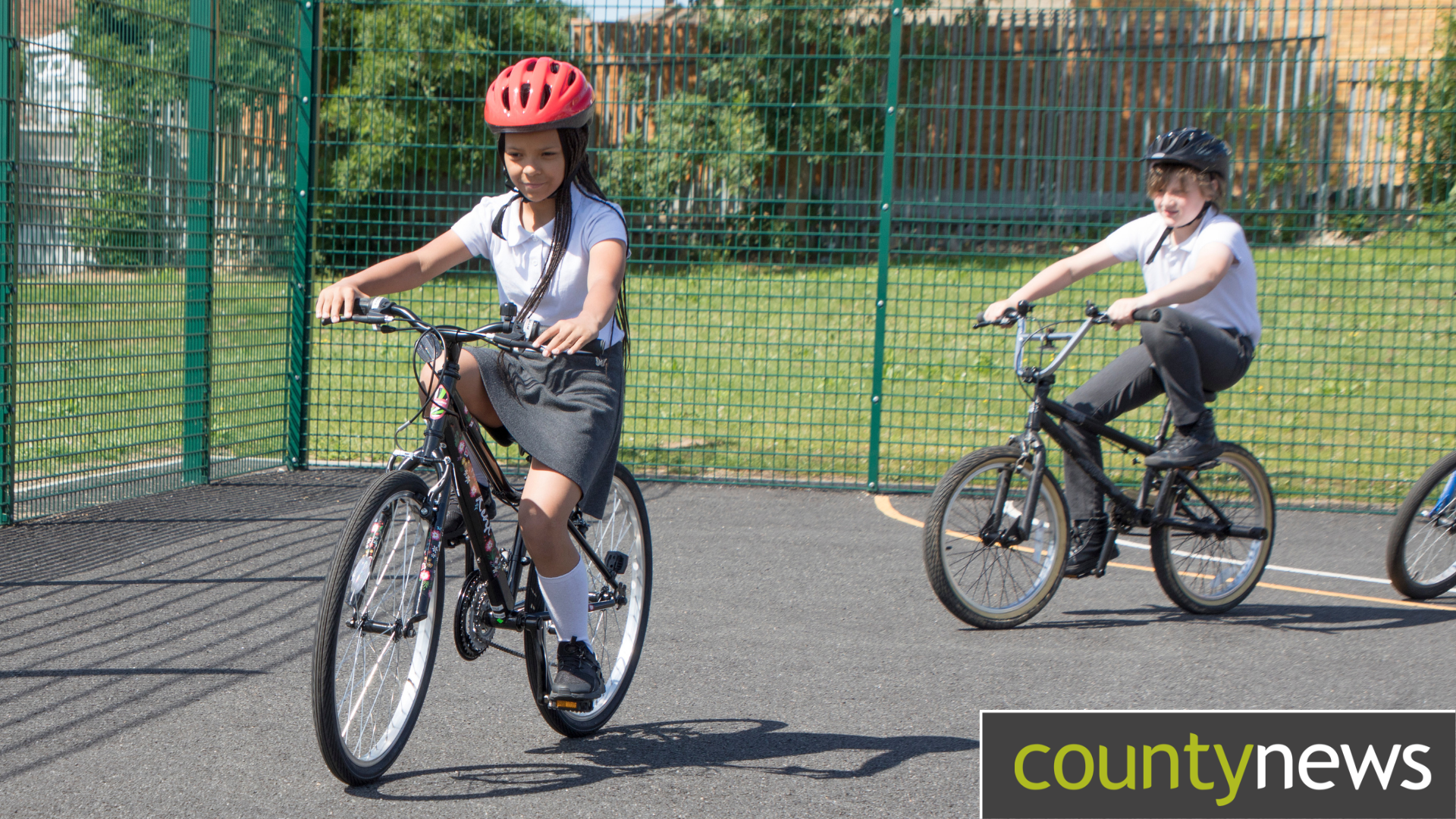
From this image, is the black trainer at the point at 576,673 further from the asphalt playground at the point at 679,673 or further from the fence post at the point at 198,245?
the fence post at the point at 198,245

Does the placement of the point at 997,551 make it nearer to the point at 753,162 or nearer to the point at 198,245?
the point at 753,162

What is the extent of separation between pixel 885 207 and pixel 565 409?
4.84m

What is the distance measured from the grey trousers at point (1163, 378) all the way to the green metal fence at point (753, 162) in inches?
83.8

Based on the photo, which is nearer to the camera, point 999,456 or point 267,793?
point 267,793

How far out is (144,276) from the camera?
24.0 ft

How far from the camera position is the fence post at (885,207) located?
317 inches

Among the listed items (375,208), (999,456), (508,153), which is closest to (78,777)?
(508,153)

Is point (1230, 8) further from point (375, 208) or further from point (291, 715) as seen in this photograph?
point (291, 715)

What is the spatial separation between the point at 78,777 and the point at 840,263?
18.3ft

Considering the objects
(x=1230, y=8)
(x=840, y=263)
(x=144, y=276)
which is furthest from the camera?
(x=840, y=263)

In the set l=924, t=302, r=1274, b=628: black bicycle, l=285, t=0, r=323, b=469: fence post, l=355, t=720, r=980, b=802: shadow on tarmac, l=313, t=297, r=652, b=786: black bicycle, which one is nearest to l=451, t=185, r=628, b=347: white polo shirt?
l=313, t=297, r=652, b=786: black bicycle

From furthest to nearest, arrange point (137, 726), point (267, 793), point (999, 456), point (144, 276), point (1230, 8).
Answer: point (1230, 8), point (144, 276), point (999, 456), point (137, 726), point (267, 793)

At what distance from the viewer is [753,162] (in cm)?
820

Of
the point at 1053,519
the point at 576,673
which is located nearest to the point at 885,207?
the point at 1053,519
